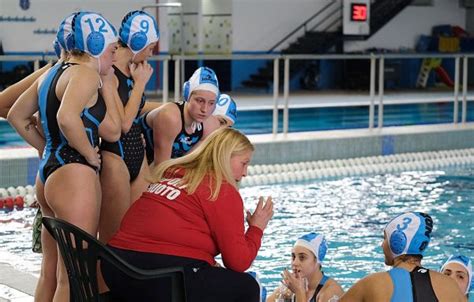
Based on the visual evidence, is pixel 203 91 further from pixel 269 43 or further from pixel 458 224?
pixel 269 43

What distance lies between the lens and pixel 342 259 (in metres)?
7.02

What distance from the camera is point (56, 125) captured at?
12.1 ft

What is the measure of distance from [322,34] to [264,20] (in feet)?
4.99

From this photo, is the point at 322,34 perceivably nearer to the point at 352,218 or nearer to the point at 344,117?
the point at 344,117

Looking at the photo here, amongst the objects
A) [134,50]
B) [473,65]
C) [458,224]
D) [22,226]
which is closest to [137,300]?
[134,50]

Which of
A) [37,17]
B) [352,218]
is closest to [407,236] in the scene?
[352,218]

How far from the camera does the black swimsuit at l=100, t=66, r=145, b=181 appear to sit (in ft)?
13.0

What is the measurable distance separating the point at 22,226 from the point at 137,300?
4.85 meters

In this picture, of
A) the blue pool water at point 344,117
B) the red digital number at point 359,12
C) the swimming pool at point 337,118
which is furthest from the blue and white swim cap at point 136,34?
the red digital number at point 359,12

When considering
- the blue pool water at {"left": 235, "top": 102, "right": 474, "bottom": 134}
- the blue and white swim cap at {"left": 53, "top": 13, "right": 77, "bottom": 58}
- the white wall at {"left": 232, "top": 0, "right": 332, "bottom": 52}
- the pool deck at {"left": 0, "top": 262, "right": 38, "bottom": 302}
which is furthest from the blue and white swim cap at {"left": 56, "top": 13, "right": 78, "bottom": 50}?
the white wall at {"left": 232, "top": 0, "right": 332, "bottom": 52}

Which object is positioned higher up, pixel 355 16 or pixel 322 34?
pixel 355 16

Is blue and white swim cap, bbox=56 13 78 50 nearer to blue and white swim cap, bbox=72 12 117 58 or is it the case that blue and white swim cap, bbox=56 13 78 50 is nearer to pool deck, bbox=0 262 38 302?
blue and white swim cap, bbox=72 12 117 58

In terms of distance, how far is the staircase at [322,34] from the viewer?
77.3 ft

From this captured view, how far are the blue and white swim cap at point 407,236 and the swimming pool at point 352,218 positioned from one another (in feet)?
9.33
